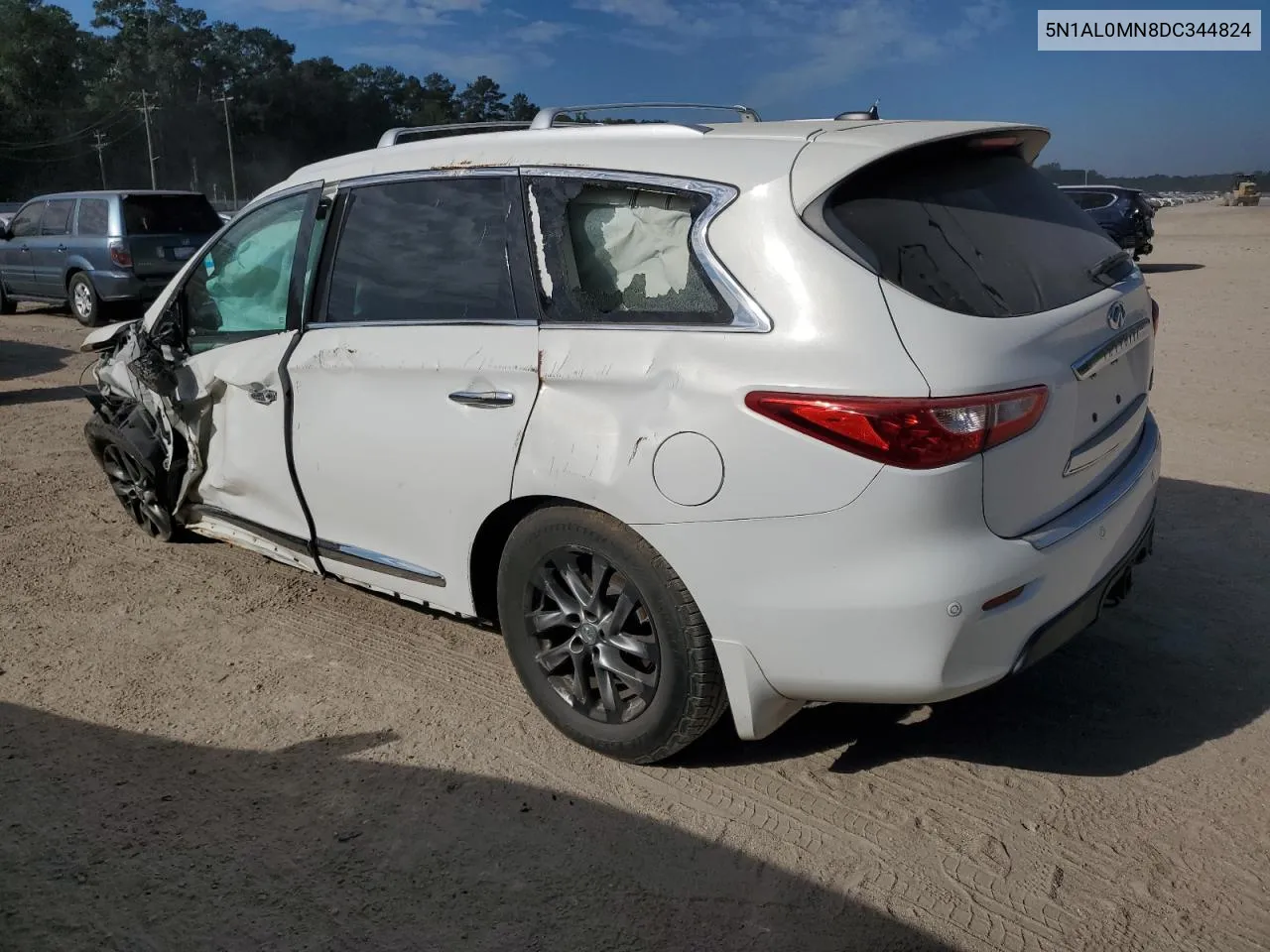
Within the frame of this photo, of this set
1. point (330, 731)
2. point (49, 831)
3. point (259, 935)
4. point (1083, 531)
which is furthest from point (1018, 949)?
point (49, 831)

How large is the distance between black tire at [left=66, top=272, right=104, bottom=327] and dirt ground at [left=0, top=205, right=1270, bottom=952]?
10872 millimetres

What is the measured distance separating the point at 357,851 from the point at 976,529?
189 cm

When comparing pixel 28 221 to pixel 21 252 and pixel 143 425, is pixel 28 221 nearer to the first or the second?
pixel 21 252

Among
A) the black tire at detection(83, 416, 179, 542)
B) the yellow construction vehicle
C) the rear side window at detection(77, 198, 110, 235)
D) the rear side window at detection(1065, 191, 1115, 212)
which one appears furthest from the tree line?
the black tire at detection(83, 416, 179, 542)

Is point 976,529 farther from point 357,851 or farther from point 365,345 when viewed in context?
point 365,345

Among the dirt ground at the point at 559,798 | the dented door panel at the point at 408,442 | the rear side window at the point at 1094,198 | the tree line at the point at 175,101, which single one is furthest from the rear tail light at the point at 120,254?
the tree line at the point at 175,101

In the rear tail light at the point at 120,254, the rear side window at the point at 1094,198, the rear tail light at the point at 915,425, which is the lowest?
the rear tail light at the point at 915,425

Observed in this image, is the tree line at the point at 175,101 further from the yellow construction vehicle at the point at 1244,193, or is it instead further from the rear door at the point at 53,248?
the rear door at the point at 53,248

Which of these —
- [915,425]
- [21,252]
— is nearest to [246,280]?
[915,425]

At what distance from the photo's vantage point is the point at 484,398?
3.35 metres

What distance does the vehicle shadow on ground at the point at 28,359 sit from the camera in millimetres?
10812

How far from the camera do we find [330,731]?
3.63 m

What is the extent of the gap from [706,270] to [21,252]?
15864 mm

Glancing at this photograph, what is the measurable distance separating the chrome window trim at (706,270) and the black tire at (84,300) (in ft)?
42.8
